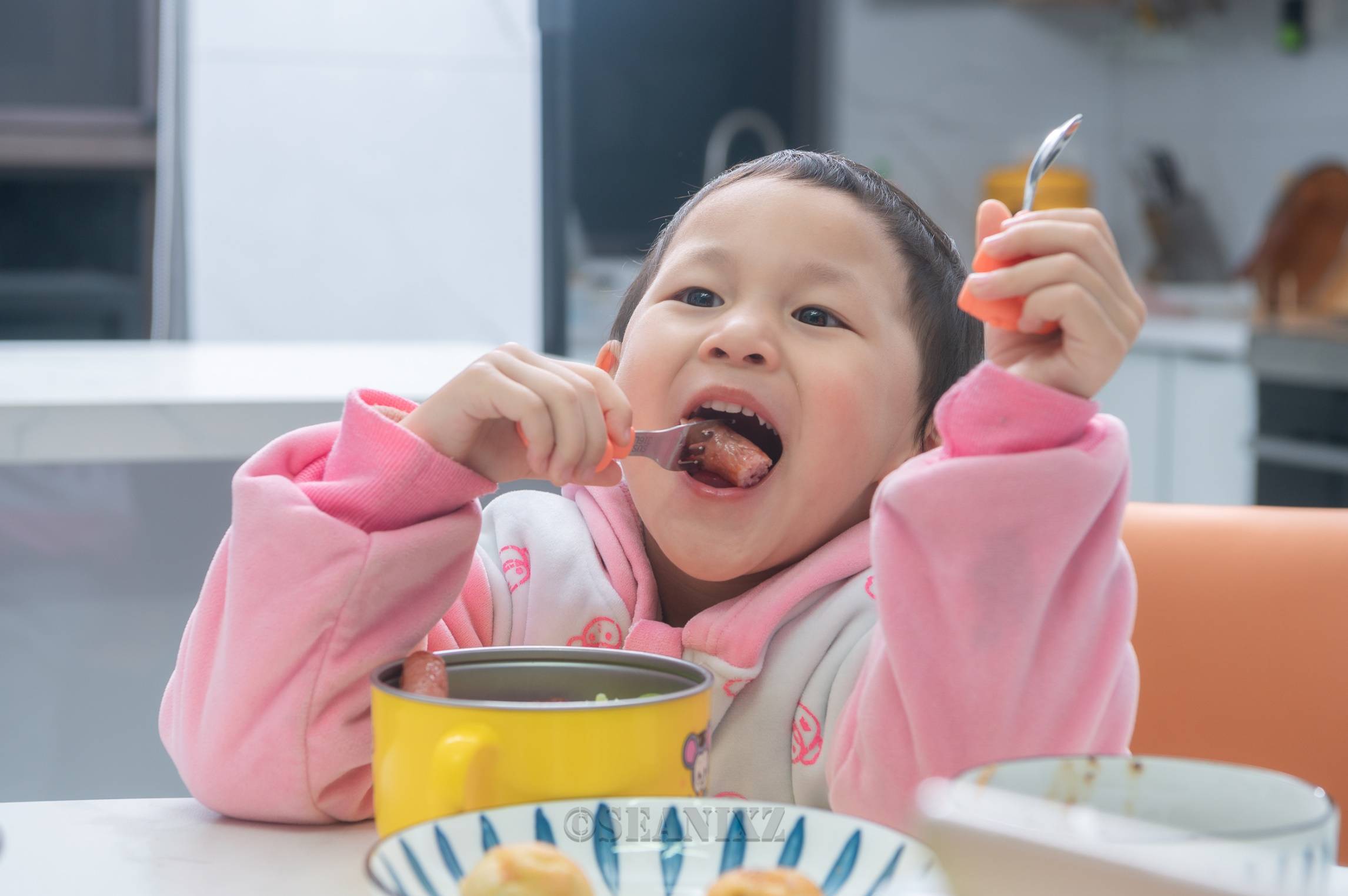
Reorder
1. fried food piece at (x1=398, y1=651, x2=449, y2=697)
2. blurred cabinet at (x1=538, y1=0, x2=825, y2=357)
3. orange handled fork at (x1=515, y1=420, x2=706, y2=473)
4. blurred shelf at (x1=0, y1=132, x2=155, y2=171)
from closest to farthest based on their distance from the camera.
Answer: fried food piece at (x1=398, y1=651, x2=449, y2=697)
orange handled fork at (x1=515, y1=420, x2=706, y2=473)
blurred shelf at (x1=0, y1=132, x2=155, y2=171)
blurred cabinet at (x1=538, y1=0, x2=825, y2=357)

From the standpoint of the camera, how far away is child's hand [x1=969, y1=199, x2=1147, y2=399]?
2.00 feet

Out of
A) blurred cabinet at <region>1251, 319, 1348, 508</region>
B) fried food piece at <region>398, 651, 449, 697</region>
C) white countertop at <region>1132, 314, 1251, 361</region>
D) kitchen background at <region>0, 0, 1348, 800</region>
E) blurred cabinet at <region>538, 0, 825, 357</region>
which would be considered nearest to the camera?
fried food piece at <region>398, 651, 449, 697</region>

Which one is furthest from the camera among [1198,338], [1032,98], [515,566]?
[1032,98]

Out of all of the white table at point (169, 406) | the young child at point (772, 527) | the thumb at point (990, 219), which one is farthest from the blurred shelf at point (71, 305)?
the thumb at point (990, 219)

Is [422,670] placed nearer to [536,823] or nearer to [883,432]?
[536,823]

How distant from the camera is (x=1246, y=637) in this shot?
974 millimetres

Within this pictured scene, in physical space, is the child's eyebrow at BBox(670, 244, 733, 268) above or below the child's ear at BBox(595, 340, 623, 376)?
above

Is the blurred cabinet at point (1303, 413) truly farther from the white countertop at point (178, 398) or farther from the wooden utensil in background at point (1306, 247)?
the white countertop at point (178, 398)

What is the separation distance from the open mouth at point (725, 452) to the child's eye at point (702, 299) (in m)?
0.07

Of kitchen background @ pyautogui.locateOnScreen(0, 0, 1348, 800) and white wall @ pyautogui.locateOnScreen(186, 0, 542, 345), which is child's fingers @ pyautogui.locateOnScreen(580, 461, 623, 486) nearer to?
kitchen background @ pyautogui.locateOnScreen(0, 0, 1348, 800)

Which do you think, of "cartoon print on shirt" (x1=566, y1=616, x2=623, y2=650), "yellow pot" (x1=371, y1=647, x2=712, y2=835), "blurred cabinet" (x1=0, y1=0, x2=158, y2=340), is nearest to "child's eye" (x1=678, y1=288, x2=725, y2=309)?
"cartoon print on shirt" (x1=566, y1=616, x2=623, y2=650)

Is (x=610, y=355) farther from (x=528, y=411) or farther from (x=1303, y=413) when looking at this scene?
(x=1303, y=413)

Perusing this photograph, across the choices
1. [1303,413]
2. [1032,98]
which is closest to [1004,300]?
[1303,413]

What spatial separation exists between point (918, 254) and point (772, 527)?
0.22 metres
